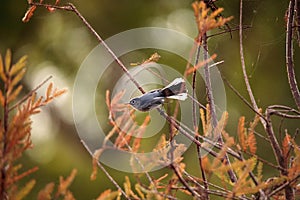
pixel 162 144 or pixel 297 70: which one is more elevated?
pixel 162 144

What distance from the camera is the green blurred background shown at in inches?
129

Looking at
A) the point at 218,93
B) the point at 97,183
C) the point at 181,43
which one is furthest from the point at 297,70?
the point at 218,93

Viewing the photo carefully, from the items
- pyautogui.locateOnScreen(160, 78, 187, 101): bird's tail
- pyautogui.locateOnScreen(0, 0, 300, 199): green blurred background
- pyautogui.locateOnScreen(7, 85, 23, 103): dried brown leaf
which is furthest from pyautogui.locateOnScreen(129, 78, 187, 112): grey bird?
pyautogui.locateOnScreen(0, 0, 300, 199): green blurred background

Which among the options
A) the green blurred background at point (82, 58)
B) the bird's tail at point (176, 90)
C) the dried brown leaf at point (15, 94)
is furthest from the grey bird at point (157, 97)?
the green blurred background at point (82, 58)

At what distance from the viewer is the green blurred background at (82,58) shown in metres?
3.27

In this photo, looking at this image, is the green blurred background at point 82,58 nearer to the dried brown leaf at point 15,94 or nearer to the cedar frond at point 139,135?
the cedar frond at point 139,135

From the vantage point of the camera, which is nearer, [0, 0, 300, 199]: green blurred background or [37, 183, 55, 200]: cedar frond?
[37, 183, 55, 200]: cedar frond

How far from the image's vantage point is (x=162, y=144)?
71cm

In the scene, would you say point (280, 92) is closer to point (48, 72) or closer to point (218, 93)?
point (48, 72)

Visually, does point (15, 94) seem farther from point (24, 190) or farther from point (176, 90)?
point (176, 90)

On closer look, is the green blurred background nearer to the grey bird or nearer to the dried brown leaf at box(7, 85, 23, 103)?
the grey bird

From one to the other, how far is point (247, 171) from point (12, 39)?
139 inches

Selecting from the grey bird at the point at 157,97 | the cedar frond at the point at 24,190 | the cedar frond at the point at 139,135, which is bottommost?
the cedar frond at the point at 139,135

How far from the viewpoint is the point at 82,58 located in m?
3.85
